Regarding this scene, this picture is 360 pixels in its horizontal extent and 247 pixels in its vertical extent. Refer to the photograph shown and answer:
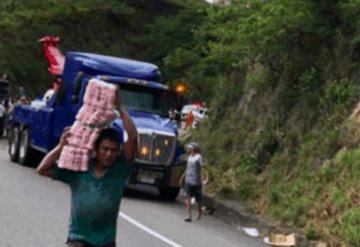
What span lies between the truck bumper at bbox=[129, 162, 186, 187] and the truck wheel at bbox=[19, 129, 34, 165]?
5.14 meters

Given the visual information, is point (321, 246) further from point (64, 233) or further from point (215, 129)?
point (215, 129)

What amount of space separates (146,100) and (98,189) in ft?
49.1

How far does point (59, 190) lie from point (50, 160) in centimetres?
1275

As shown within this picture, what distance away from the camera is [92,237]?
625 centimetres

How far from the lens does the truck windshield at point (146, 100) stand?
20981 mm

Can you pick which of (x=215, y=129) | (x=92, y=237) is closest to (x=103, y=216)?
(x=92, y=237)

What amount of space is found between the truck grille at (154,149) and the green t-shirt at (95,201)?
13.1 meters

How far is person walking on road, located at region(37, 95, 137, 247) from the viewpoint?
6285mm

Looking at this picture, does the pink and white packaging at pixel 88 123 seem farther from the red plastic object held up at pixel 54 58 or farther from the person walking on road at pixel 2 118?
the person walking on road at pixel 2 118

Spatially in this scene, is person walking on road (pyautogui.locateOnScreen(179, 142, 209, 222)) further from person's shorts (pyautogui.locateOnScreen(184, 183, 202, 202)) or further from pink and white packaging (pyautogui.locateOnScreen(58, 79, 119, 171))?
pink and white packaging (pyautogui.locateOnScreen(58, 79, 119, 171))

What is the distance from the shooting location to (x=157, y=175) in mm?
19672

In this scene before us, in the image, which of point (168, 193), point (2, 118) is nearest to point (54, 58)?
point (2, 118)

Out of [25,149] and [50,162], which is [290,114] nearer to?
[25,149]

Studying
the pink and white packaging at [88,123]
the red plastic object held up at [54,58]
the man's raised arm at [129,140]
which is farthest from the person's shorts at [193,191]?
the red plastic object held up at [54,58]
